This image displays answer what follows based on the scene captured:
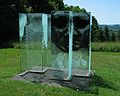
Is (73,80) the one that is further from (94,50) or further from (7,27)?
(7,27)

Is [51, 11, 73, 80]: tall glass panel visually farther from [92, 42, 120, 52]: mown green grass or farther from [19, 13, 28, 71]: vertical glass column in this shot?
[92, 42, 120, 52]: mown green grass

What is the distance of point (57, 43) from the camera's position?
40.2 ft

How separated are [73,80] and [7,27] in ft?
76.4

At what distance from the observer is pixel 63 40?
39.5 feet

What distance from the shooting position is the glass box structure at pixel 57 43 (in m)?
12.0

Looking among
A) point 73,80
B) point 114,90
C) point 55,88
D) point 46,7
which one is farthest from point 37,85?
point 46,7

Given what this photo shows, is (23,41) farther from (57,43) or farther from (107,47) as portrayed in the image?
(107,47)

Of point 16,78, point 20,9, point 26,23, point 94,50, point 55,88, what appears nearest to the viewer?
point 55,88

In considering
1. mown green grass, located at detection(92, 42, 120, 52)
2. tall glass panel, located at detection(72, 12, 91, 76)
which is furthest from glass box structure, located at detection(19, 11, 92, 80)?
mown green grass, located at detection(92, 42, 120, 52)

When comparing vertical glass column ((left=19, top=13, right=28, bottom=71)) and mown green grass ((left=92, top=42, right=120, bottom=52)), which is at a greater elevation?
vertical glass column ((left=19, top=13, right=28, bottom=71))

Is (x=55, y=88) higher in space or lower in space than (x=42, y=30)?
lower

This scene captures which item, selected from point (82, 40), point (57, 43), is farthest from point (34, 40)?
point (82, 40)

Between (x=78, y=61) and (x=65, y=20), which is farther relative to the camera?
(x=78, y=61)

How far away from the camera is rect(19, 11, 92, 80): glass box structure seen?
1195cm
